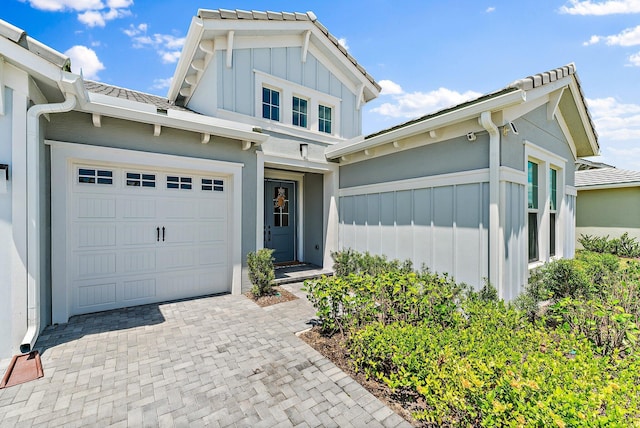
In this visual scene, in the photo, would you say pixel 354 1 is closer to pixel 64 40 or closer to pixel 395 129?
pixel 395 129

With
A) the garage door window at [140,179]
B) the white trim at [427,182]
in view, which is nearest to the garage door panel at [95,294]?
the garage door window at [140,179]

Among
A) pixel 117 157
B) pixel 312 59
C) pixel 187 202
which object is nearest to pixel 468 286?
pixel 187 202

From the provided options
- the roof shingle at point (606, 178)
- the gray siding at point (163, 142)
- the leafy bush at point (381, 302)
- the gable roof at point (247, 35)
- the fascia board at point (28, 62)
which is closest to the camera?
the fascia board at point (28, 62)

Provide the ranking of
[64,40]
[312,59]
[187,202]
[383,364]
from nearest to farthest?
[383,364]
[187,202]
[64,40]
[312,59]

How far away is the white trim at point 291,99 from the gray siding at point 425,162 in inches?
69.7

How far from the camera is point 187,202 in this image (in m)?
5.82

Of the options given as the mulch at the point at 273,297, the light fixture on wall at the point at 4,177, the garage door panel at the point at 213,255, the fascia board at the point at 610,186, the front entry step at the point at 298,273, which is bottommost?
the mulch at the point at 273,297

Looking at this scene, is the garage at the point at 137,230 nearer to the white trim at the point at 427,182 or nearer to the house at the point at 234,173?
the house at the point at 234,173

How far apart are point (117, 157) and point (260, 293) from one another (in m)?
3.75

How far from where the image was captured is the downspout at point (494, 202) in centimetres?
461

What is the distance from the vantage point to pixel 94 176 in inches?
193

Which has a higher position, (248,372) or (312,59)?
(312,59)

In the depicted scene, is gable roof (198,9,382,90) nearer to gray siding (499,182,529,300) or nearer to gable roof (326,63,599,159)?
gable roof (326,63,599,159)

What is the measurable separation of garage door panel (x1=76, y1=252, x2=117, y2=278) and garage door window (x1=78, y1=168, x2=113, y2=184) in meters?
1.30
